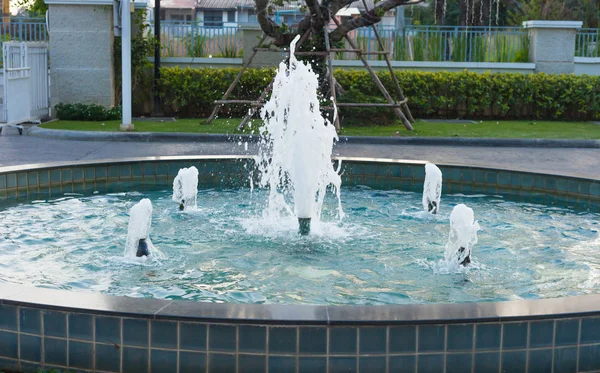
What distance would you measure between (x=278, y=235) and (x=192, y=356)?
3511mm

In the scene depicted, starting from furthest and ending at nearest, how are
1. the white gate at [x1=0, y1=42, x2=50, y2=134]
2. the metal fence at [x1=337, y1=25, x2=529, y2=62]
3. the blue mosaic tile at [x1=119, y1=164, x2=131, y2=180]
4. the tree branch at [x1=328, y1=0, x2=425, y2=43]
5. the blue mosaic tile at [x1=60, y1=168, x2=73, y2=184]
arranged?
the metal fence at [x1=337, y1=25, x2=529, y2=62] → the tree branch at [x1=328, y1=0, x2=425, y2=43] → the white gate at [x1=0, y1=42, x2=50, y2=134] → the blue mosaic tile at [x1=119, y1=164, x2=131, y2=180] → the blue mosaic tile at [x1=60, y1=168, x2=73, y2=184]

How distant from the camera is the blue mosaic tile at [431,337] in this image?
448 centimetres

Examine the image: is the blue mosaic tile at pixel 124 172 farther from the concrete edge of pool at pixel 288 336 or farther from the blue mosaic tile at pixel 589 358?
the blue mosaic tile at pixel 589 358

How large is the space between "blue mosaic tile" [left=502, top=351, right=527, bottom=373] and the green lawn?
11303mm

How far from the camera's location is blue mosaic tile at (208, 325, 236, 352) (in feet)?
14.6

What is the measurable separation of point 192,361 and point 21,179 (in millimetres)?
5989

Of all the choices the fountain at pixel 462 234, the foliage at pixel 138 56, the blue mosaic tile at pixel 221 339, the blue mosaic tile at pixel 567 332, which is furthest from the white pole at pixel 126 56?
the blue mosaic tile at pixel 567 332

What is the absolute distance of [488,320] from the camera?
451cm

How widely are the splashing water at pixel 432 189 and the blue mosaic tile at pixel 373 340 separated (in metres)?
4.78

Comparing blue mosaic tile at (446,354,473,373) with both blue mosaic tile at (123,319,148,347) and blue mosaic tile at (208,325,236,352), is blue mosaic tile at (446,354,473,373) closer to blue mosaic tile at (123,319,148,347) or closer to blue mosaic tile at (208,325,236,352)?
blue mosaic tile at (208,325,236,352)

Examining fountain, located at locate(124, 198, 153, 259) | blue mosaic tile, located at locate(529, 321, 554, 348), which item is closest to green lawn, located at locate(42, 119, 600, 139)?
fountain, located at locate(124, 198, 153, 259)

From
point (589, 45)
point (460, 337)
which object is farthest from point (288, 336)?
point (589, 45)

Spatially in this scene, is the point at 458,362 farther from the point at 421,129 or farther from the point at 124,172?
the point at 421,129

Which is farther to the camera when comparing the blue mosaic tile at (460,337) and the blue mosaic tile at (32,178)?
the blue mosaic tile at (32,178)
